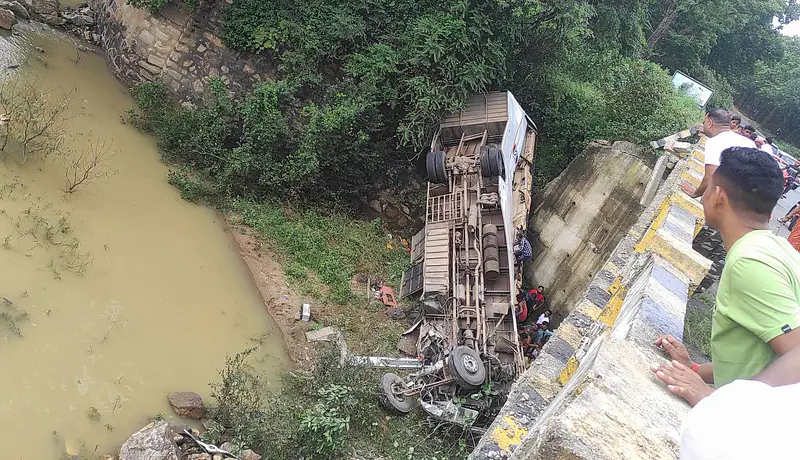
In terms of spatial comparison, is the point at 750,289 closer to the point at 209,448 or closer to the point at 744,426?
the point at 744,426

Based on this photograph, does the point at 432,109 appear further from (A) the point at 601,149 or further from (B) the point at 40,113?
(B) the point at 40,113

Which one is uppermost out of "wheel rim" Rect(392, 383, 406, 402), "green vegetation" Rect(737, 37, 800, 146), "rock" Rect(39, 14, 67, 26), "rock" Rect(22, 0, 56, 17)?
"green vegetation" Rect(737, 37, 800, 146)

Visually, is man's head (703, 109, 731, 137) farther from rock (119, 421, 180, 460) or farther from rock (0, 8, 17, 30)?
rock (0, 8, 17, 30)

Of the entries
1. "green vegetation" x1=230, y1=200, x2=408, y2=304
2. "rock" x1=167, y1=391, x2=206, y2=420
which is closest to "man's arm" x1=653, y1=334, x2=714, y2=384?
"rock" x1=167, y1=391, x2=206, y2=420

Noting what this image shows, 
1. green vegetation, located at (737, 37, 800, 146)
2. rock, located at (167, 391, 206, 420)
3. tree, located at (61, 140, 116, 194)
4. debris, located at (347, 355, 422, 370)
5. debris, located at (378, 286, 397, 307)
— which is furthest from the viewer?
green vegetation, located at (737, 37, 800, 146)

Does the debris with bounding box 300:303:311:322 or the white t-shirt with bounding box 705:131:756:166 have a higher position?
the white t-shirt with bounding box 705:131:756:166

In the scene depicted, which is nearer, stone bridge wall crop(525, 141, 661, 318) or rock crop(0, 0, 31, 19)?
stone bridge wall crop(525, 141, 661, 318)
